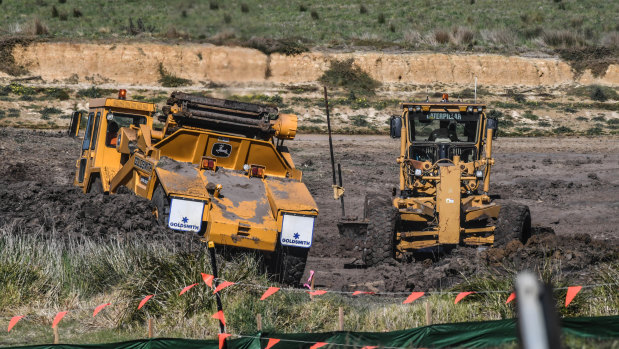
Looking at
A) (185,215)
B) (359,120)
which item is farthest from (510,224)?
(359,120)

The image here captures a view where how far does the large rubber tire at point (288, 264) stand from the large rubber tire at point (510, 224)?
11.5 feet

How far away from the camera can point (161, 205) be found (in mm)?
12094

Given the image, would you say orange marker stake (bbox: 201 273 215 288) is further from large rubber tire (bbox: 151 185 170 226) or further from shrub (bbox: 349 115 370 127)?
shrub (bbox: 349 115 370 127)

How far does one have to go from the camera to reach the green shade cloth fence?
7320 millimetres

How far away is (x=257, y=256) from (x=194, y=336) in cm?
261

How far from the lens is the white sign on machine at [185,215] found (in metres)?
11.2

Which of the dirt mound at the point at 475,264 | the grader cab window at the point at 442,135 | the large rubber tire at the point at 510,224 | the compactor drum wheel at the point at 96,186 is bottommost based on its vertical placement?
the dirt mound at the point at 475,264

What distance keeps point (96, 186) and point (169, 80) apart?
23.7 m

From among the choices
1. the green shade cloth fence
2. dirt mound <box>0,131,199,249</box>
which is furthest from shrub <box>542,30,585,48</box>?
the green shade cloth fence

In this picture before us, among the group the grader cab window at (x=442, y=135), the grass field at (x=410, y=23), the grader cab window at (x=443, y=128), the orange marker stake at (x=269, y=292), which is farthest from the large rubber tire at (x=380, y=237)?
the grass field at (x=410, y=23)

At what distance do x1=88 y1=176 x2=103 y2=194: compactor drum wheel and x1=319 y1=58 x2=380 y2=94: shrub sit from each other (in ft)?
86.5


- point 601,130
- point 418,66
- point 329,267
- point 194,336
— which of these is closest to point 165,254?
point 194,336

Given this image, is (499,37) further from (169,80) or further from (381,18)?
(169,80)

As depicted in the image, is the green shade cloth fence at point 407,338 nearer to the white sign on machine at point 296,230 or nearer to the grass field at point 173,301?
the grass field at point 173,301
